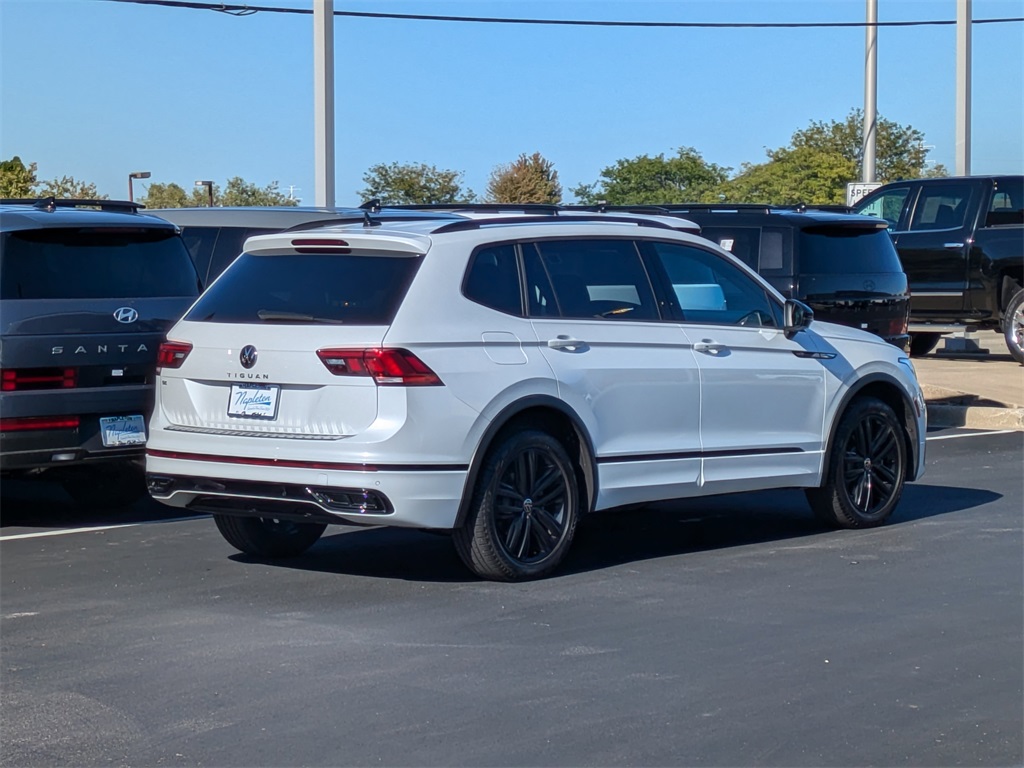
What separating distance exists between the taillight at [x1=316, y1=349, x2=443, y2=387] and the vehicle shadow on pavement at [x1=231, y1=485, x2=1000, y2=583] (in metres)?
1.21

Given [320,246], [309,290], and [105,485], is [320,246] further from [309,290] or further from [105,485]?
[105,485]

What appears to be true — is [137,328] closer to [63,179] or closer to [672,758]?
[672,758]

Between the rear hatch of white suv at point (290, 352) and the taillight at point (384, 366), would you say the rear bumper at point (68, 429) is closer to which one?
the rear hatch of white suv at point (290, 352)

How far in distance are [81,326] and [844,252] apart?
7066 mm

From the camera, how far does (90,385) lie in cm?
929

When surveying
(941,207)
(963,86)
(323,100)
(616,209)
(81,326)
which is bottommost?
(81,326)

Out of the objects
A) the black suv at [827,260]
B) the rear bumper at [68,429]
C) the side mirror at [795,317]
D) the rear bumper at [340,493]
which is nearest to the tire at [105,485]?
the rear bumper at [68,429]

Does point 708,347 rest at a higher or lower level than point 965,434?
higher

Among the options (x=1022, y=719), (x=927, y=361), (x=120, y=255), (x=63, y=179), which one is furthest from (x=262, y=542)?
(x=63, y=179)

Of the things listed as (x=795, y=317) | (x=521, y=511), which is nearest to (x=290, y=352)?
(x=521, y=511)

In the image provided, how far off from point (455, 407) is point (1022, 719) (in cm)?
295

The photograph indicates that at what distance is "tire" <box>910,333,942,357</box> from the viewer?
22.7m

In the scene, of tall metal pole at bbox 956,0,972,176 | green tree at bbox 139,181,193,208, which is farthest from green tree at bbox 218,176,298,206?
tall metal pole at bbox 956,0,972,176

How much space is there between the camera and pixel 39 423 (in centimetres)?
903
